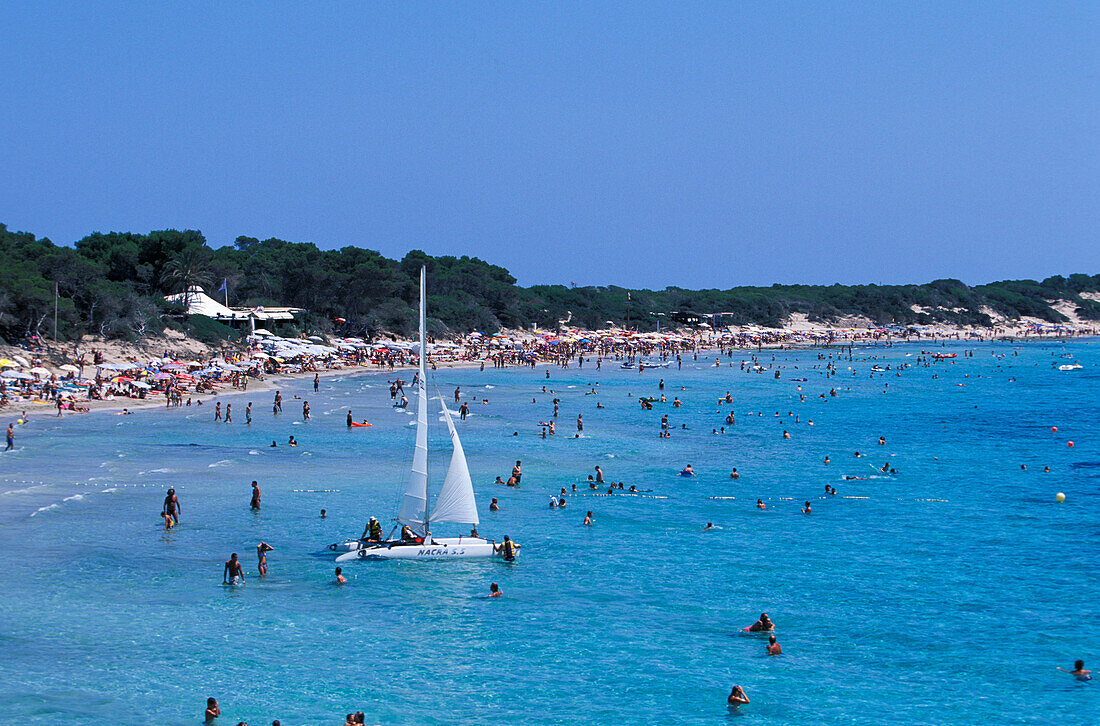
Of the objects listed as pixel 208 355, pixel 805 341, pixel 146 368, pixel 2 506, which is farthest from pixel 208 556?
pixel 805 341

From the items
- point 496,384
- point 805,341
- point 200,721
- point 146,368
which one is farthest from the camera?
point 805,341

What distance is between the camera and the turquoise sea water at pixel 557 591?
19.2m

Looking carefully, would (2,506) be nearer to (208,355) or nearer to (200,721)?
(200,721)

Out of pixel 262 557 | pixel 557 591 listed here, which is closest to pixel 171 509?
pixel 262 557

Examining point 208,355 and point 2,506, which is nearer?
point 2,506

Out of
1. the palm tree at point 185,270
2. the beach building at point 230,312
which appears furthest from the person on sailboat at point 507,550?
the palm tree at point 185,270

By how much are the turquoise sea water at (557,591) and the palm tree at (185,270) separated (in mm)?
45488

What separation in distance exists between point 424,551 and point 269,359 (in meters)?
60.3

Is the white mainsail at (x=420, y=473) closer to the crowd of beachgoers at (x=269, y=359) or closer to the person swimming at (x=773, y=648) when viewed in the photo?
the person swimming at (x=773, y=648)

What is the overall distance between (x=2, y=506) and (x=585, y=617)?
20.9 metres

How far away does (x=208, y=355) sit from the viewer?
81188mm

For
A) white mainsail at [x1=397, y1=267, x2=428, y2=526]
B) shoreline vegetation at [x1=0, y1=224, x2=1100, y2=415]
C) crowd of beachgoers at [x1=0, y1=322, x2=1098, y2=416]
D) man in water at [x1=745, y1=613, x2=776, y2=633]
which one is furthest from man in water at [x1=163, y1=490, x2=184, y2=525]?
shoreline vegetation at [x1=0, y1=224, x2=1100, y2=415]

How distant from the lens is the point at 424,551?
28.3 meters

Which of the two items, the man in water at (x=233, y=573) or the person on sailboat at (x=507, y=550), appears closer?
the man in water at (x=233, y=573)
